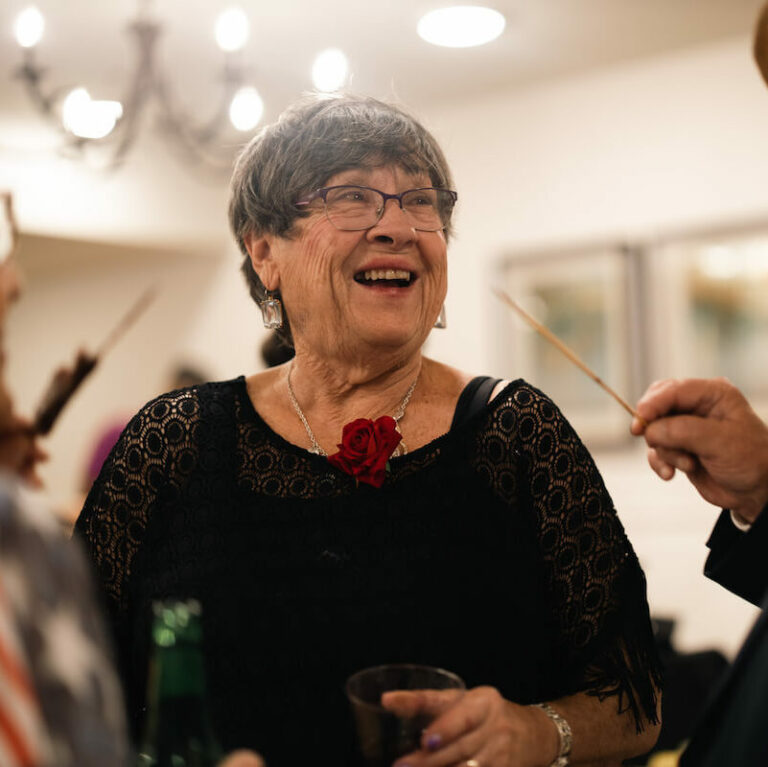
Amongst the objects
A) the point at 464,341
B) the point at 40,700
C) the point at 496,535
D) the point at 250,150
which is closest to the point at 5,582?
the point at 40,700

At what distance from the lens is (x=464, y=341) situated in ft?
16.3

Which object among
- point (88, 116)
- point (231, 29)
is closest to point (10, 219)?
point (88, 116)

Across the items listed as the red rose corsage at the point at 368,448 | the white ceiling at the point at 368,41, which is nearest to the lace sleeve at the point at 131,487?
the red rose corsage at the point at 368,448

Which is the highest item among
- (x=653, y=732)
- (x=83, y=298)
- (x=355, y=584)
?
(x=83, y=298)

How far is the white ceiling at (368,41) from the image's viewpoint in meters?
3.73

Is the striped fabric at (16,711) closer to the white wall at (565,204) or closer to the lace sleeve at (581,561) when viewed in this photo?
the lace sleeve at (581,561)

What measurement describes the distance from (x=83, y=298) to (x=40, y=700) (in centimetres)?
610

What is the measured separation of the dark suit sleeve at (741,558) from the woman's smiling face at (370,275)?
0.56 metres

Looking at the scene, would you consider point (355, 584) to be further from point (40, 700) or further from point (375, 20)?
point (375, 20)

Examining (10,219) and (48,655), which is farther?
(10,219)

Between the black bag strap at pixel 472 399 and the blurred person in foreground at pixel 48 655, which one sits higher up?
the black bag strap at pixel 472 399

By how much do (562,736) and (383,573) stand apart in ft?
1.06

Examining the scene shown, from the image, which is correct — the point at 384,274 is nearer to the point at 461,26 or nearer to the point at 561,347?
the point at 561,347

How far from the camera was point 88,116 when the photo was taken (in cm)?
281
